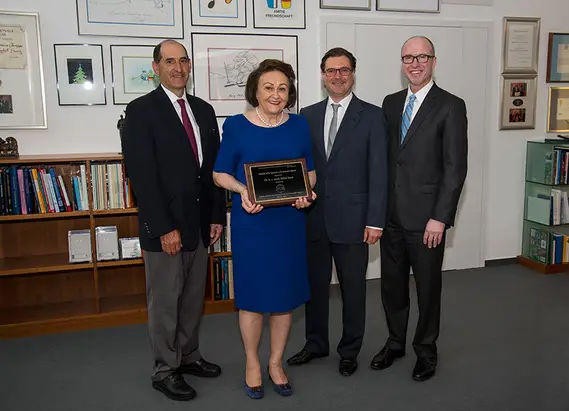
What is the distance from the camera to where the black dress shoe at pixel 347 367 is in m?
3.11

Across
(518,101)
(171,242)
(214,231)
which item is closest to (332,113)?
(214,231)

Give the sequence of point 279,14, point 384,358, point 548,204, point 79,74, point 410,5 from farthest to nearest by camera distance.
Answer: point 548,204
point 410,5
point 279,14
point 79,74
point 384,358

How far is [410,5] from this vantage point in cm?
482

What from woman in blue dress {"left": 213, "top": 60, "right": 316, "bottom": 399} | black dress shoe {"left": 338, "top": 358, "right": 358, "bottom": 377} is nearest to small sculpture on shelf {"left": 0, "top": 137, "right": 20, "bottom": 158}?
woman in blue dress {"left": 213, "top": 60, "right": 316, "bottom": 399}

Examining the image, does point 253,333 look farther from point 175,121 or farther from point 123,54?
point 123,54

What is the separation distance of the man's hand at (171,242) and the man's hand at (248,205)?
434 mm

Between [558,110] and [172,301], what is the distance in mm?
4462

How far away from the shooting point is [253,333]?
111 inches

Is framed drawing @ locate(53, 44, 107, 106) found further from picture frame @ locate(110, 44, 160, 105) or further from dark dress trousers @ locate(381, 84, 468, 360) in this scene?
dark dress trousers @ locate(381, 84, 468, 360)

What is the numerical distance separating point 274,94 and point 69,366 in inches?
84.4

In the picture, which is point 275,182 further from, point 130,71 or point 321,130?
point 130,71

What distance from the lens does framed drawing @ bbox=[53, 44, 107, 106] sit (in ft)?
13.3

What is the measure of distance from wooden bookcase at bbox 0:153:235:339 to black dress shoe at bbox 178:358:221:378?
99 centimetres

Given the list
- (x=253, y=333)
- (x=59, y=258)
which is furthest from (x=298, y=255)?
(x=59, y=258)
